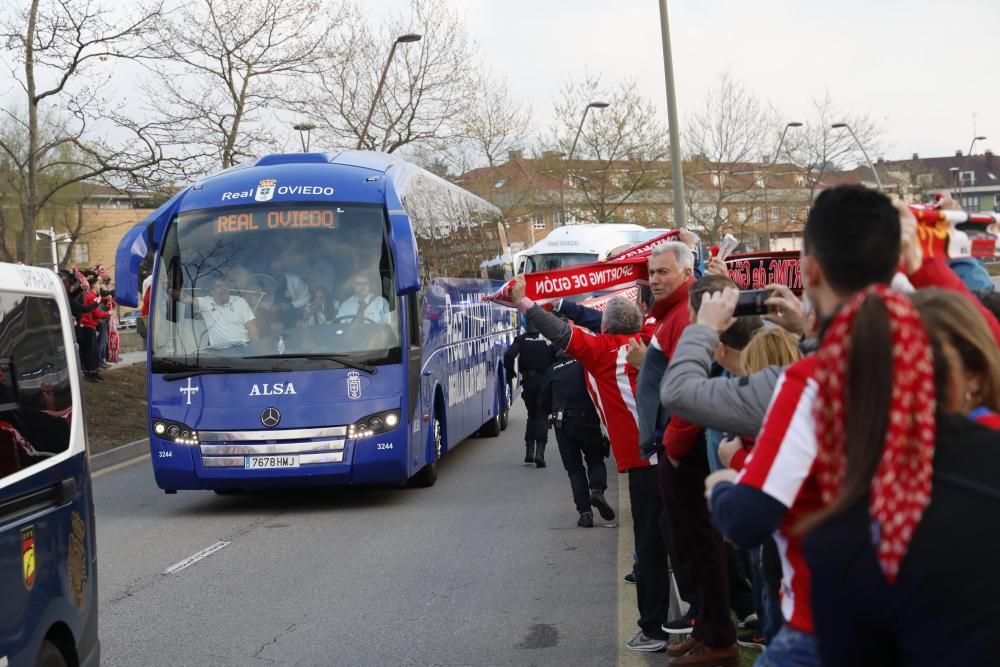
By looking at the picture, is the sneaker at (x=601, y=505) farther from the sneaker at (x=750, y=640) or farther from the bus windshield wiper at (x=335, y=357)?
the sneaker at (x=750, y=640)

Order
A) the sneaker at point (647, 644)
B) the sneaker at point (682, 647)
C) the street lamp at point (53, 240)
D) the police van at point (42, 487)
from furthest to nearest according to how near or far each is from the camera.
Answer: the street lamp at point (53, 240) → the sneaker at point (647, 644) → the sneaker at point (682, 647) → the police van at point (42, 487)

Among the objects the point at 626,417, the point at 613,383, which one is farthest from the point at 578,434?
the point at 626,417

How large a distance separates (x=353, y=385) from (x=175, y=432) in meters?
1.74

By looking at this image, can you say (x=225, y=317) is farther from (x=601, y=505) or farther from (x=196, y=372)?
(x=601, y=505)

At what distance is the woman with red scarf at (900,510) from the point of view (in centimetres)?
229

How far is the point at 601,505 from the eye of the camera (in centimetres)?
1094

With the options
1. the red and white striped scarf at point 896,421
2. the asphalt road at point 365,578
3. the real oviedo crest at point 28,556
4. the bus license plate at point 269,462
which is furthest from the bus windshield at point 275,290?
the red and white striped scarf at point 896,421

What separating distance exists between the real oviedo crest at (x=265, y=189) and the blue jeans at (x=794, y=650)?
10154 mm

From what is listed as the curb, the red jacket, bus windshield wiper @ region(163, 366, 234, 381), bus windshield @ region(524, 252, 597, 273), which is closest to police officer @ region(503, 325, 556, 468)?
bus windshield wiper @ region(163, 366, 234, 381)

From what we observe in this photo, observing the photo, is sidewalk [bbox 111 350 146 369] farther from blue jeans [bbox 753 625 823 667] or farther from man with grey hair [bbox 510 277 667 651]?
blue jeans [bbox 753 625 823 667]

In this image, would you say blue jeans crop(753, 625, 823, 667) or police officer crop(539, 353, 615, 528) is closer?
blue jeans crop(753, 625, 823, 667)

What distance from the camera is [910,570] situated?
2303 mm

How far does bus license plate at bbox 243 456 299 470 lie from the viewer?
11.9m

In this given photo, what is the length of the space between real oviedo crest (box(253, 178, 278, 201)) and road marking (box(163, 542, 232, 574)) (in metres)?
3.66
